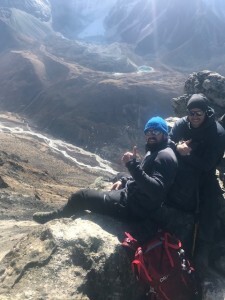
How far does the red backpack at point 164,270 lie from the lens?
5.76 meters

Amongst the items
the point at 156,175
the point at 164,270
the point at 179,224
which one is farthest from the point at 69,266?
the point at 179,224

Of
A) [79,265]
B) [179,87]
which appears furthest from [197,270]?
[179,87]

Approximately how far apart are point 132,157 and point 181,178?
1.09 meters

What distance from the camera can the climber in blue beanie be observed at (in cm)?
611

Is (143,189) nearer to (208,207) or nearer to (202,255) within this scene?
(208,207)

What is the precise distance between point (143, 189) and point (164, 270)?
1.21 meters

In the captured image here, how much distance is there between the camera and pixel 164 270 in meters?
5.79

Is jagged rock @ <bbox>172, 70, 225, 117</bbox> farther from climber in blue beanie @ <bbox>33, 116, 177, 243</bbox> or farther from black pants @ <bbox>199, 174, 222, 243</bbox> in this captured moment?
climber in blue beanie @ <bbox>33, 116, 177, 243</bbox>

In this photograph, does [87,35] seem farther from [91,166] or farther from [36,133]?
[91,166]

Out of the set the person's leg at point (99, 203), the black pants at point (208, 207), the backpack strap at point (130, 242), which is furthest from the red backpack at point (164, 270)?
the black pants at point (208, 207)

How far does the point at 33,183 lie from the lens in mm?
23812

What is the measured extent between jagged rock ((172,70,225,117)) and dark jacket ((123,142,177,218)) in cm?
1038

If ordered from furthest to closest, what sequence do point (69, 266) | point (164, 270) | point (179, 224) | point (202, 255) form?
point (202, 255) < point (179, 224) < point (69, 266) < point (164, 270)

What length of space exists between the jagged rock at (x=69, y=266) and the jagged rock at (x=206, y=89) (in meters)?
11.1
